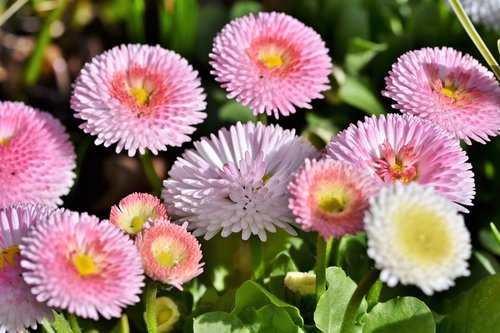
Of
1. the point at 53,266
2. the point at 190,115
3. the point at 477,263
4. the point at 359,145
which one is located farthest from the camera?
the point at 477,263

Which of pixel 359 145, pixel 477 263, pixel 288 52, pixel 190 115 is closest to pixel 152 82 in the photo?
pixel 190 115

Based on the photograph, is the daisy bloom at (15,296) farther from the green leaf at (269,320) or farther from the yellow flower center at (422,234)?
the yellow flower center at (422,234)

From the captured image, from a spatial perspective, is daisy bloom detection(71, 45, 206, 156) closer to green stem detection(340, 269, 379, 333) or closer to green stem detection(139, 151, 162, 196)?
green stem detection(139, 151, 162, 196)

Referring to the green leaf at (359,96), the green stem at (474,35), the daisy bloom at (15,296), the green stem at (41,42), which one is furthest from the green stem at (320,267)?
the green stem at (41,42)

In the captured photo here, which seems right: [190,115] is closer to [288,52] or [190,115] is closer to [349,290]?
[288,52]

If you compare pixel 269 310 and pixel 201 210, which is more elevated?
pixel 201 210

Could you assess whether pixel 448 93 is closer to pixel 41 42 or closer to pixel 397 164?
pixel 397 164

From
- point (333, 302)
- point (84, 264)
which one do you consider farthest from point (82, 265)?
point (333, 302)

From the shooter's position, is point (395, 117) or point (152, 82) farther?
point (152, 82)
